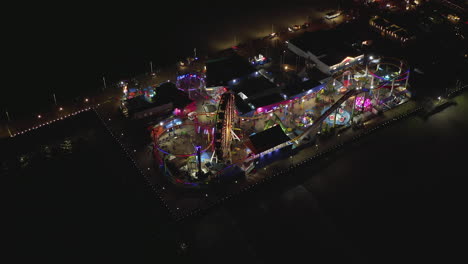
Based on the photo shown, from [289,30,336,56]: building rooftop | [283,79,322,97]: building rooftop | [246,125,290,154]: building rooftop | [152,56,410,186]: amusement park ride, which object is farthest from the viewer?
[289,30,336,56]: building rooftop

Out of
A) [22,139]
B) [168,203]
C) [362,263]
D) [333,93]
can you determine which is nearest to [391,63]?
[333,93]

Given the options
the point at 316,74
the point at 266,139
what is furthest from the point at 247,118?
the point at 316,74

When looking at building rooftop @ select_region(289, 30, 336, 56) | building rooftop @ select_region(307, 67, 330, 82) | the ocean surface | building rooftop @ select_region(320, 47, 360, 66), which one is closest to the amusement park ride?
building rooftop @ select_region(307, 67, 330, 82)

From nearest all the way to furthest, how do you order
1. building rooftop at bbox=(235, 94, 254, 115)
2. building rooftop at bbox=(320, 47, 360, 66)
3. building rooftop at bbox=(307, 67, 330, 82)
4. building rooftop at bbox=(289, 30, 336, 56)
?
building rooftop at bbox=(235, 94, 254, 115), building rooftop at bbox=(307, 67, 330, 82), building rooftop at bbox=(320, 47, 360, 66), building rooftop at bbox=(289, 30, 336, 56)

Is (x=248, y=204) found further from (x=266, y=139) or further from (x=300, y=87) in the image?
(x=300, y=87)

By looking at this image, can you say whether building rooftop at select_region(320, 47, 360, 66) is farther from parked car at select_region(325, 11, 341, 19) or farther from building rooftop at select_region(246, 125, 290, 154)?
building rooftop at select_region(246, 125, 290, 154)

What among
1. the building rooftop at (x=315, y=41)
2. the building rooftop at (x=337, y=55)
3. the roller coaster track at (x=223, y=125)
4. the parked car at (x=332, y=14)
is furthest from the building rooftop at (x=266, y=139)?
the parked car at (x=332, y=14)

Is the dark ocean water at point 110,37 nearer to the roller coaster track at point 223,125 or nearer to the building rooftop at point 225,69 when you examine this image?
the building rooftop at point 225,69

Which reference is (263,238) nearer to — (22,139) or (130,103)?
(130,103)
